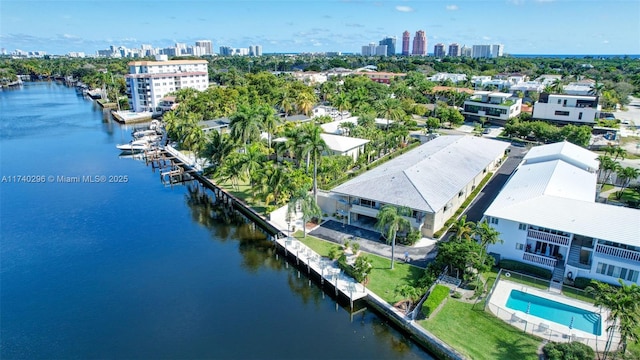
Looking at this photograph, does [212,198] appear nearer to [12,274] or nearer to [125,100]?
[12,274]

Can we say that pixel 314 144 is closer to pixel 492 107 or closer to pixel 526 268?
pixel 526 268

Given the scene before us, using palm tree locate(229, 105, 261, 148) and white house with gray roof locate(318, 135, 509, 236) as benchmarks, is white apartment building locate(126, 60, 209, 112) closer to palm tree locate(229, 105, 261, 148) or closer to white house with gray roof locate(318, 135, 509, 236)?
palm tree locate(229, 105, 261, 148)

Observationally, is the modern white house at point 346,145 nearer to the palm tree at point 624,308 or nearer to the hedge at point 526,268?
the hedge at point 526,268

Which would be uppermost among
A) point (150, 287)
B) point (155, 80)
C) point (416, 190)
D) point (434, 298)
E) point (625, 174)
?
point (155, 80)

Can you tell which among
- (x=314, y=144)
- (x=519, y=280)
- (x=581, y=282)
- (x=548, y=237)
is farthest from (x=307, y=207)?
(x=581, y=282)

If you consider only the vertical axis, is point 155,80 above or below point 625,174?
above

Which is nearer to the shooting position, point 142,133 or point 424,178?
point 424,178
